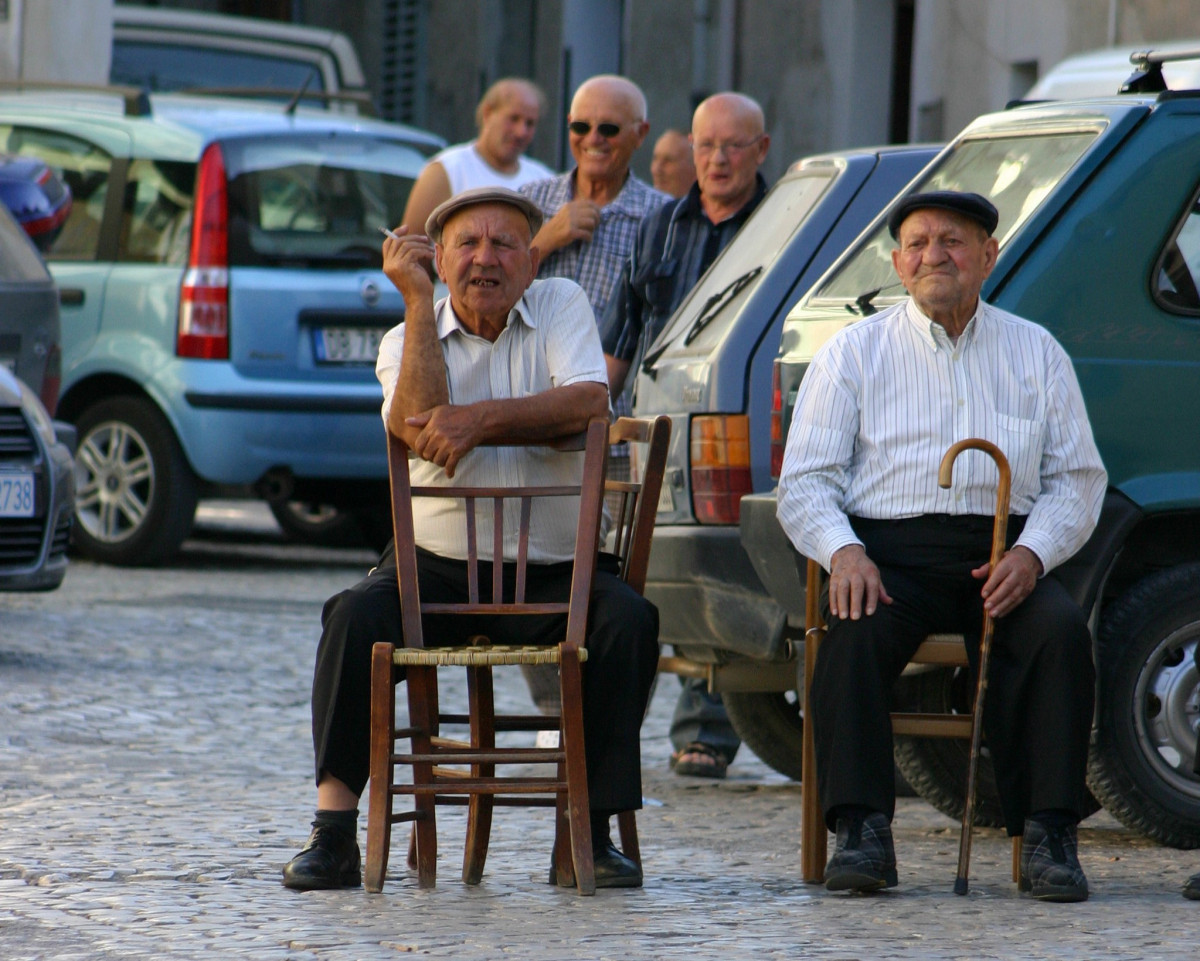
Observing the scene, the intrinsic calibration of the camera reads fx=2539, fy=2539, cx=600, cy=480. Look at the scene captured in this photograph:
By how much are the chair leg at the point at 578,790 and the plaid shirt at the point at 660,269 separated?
8.12 ft

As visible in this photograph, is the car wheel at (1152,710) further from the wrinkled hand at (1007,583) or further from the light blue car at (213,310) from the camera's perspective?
the light blue car at (213,310)

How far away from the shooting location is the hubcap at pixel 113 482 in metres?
12.2

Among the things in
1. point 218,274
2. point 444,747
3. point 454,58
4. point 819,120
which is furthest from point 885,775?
point 454,58

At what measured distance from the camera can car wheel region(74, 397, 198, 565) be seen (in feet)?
39.9

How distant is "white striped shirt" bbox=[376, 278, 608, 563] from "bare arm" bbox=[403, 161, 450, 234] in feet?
15.3

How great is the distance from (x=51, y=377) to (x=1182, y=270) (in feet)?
18.4

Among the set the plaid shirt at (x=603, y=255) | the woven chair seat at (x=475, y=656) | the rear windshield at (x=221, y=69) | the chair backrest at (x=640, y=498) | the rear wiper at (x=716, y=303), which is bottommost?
the woven chair seat at (x=475, y=656)

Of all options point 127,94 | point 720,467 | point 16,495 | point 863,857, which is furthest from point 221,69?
point 863,857

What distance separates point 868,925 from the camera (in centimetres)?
509

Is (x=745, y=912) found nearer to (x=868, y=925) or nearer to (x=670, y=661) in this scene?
(x=868, y=925)

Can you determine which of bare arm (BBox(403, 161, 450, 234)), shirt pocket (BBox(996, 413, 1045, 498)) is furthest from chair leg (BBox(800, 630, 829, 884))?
bare arm (BBox(403, 161, 450, 234))

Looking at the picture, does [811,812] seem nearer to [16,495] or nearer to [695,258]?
[695,258]

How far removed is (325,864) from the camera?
5395mm

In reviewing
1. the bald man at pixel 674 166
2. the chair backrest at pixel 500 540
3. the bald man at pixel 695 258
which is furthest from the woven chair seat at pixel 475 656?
the bald man at pixel 674 166
